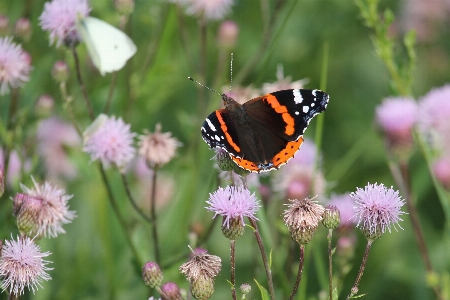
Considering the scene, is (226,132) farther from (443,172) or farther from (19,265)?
(443,172)

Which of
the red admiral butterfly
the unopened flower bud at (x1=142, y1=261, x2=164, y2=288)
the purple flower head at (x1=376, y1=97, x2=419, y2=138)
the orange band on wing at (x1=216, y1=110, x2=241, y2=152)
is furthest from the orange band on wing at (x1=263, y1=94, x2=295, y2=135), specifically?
the unopened flower bud at (x1=142, y1=261, x2=164, y2=288)

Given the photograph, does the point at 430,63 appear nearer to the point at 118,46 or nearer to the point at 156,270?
the point at 118,46

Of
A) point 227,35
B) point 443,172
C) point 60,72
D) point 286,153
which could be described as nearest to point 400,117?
point 443,172

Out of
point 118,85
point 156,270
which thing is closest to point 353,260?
point 118,85

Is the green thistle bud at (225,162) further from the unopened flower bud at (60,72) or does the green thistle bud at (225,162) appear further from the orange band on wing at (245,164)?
the unopened flower bud at (60,72)

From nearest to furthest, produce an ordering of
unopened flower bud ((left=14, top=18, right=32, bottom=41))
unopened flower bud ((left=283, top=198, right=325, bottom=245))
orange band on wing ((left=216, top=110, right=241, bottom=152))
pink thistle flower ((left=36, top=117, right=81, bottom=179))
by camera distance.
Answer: unopened flower bud ((left=283, top=198, right=325, bottom=245)) < orange band on wing ((left=216, top=110, right=241, bottom=152)) < unopened flower bud ((left=14, top=18, right=32, bottom=41)) < pink thistle flower ((left=36, top=117, right=81, bottom=179))

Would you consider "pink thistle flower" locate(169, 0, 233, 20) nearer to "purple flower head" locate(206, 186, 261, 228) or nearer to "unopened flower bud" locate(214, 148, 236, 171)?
"unopened flower bud" locate(214, 148, 236, 171)
